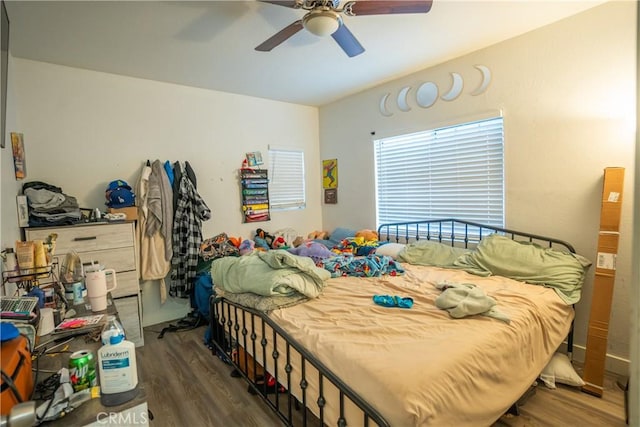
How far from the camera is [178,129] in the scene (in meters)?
3.46

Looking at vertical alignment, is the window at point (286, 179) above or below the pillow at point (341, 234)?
above

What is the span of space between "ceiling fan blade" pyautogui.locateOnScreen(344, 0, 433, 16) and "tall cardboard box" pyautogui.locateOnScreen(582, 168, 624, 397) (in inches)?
65.9

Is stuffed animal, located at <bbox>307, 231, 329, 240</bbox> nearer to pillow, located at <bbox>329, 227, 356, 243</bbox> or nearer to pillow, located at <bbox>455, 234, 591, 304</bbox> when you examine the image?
pillow, located at <bbox>329, 227, 356, 243</bbox>

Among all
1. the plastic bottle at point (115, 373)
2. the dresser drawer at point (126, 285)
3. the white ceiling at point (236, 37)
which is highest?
the white ceiling at point (236, 37)

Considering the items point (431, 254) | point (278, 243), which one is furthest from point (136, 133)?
point (431, 254)

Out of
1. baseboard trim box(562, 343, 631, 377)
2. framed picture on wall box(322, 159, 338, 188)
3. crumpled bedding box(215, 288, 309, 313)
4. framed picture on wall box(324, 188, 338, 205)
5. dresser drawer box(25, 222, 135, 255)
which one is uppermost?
framed picture on wall box(322, 159, 338, 188)

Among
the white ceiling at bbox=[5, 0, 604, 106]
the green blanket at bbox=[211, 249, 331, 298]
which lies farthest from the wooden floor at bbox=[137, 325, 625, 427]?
the white ceiling at bbox=[5, 0, 604, 106]

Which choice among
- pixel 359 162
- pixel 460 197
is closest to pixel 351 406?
pixel 460 197

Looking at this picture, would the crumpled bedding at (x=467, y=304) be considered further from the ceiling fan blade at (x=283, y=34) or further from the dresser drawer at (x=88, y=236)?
the dresser drawer at (x=88, y=236)

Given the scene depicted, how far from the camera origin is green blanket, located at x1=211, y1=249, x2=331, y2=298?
1951mm

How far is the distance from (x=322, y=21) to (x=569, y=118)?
6.51 ft

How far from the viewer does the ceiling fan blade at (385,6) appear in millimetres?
1712

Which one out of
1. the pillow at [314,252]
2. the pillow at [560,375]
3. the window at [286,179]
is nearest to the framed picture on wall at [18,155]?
the pillow at [314,252]

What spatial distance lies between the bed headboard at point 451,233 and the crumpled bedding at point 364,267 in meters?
0.82
